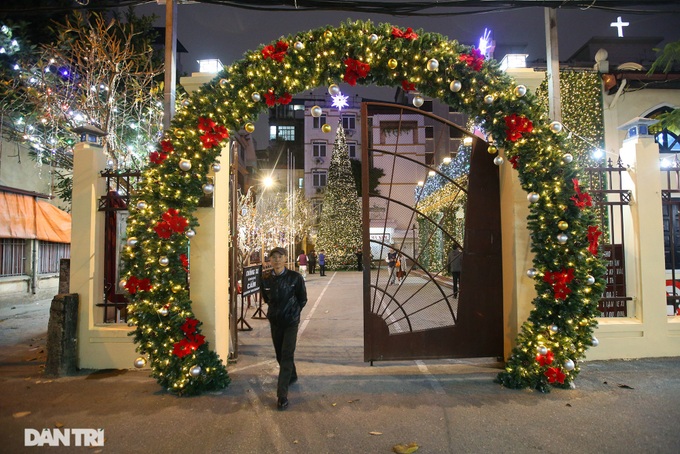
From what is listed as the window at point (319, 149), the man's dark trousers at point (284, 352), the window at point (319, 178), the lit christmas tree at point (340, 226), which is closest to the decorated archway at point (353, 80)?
the man's dark trousers at point (284, 352)

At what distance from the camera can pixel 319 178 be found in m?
47.5

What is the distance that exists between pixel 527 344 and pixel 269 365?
12.1ft

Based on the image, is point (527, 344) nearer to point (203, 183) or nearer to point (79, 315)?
point (203, 183)

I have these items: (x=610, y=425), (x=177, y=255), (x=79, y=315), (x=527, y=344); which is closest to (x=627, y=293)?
(x=527, y=344)

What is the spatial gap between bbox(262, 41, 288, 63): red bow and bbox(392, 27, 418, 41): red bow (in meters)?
1.44

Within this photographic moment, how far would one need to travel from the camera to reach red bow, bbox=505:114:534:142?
18.2ft

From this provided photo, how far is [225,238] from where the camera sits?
646cm

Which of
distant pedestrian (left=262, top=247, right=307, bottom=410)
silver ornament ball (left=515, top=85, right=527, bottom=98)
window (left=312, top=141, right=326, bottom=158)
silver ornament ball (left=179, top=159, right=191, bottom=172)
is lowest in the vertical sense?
distant pedestrian (left=262, top=247, right=307, bottom=410)

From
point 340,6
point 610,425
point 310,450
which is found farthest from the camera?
point 340,6

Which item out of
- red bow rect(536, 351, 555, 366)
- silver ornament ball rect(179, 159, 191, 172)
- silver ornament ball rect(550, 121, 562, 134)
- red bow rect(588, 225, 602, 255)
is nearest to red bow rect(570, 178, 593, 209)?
red bow rect(588, 225, 602, 255)

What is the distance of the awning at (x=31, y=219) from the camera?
14.3 meters

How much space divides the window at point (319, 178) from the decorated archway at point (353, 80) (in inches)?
1641

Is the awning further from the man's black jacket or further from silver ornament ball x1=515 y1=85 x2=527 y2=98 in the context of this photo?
silver ornament ball x1=515 y1=85 x2=527 y2=98

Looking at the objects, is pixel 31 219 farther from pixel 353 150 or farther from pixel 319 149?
pixel 353 150
